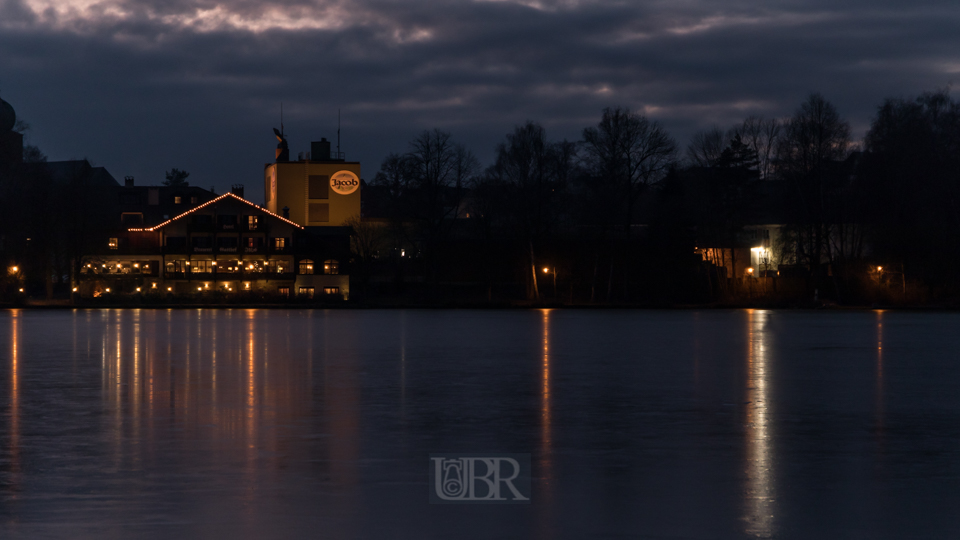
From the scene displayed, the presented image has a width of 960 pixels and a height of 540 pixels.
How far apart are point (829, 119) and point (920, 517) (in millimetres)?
69259

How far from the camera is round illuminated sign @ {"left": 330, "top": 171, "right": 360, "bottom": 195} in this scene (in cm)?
10244

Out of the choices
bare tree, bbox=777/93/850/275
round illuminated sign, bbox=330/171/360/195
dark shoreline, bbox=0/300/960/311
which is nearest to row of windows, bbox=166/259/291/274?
dark shoreline, bbox=0/300/960/311

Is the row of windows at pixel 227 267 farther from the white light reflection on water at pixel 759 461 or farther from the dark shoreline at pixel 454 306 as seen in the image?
the white light reflection on water at pixel 759 461

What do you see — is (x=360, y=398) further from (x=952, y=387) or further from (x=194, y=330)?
(x=194, y=330)

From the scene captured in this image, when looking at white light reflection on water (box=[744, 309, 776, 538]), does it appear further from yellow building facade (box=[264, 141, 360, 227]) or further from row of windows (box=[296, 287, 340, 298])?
yellow building facade (box=[264, 141, 360, 227])

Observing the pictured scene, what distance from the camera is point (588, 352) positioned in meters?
27.7

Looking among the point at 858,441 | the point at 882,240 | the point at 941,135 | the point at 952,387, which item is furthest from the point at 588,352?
the point at 941,135

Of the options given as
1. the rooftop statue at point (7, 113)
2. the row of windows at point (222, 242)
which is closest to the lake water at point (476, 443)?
the row of windows at point (222, 242)

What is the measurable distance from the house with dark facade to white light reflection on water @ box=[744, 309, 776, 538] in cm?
6992

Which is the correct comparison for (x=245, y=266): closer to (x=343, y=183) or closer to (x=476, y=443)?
(x=343, y=183)

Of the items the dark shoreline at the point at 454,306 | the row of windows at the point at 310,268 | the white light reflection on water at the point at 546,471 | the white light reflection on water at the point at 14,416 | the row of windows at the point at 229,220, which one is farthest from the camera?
the row of windows at the point at 229,220

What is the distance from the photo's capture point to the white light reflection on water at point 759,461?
7.89 meters

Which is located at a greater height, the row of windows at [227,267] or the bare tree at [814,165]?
the bare tree at [814,165]

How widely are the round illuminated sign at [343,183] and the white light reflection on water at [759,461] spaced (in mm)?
84018
